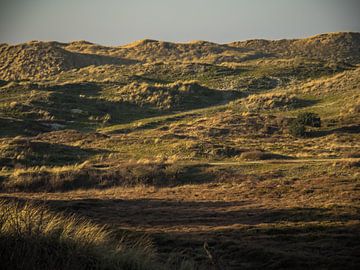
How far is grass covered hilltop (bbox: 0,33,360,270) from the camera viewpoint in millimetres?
9891

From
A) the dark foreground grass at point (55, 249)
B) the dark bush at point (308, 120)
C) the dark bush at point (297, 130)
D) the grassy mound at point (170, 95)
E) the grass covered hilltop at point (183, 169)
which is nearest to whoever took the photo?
the dark foreground grass at point (55, 249)

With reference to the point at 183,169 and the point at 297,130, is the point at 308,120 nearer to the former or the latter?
the point at 297,130

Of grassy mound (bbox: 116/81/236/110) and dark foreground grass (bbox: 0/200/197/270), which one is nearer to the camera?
dark foreground grass (bbox: 0/200/197/270)

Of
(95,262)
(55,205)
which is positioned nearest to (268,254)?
(95,262)

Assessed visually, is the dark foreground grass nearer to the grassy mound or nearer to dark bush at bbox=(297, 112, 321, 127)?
dark bush at bbox=(297, 112, 321, 127)

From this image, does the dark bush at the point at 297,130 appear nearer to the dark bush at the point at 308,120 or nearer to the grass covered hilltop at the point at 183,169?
the grass covered hilltop at the point at 183,169

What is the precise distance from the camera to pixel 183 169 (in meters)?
27.7

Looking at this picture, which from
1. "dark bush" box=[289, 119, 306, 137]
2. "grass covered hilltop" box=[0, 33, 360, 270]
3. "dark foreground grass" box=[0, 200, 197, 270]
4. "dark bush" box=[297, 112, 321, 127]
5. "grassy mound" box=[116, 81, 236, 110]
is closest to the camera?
"dark foreground grass" box=[0, 200, 197, 270]

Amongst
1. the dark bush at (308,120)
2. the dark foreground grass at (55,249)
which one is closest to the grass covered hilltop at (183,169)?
the dark foreground grass at (55,249)

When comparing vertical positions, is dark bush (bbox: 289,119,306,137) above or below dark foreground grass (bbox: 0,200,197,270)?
below

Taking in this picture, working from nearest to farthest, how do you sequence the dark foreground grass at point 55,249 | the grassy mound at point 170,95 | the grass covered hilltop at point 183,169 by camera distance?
the dark foreground grass at point 55,249 < the grass covered hilltop at point 183,169 < the grassy mound at point 170,95

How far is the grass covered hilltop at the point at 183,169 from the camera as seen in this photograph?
389 inches

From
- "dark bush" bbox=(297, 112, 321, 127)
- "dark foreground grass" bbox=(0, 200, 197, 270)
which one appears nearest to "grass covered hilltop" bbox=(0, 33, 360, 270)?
"dark foreground grass" bbox=(0, 200, 197, 270)

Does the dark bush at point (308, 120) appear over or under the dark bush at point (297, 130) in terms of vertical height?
over
